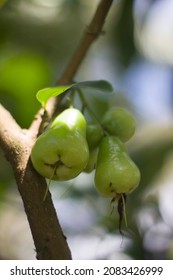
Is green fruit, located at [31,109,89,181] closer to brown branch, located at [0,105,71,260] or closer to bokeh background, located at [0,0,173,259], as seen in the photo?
brown branch, located at [0,105,71,260]

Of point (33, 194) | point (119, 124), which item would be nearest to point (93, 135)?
point (119, 124)

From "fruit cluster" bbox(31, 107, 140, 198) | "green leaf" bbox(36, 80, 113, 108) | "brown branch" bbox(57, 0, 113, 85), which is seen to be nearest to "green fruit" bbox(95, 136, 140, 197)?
"fruit cluster" bbox(31, 107, 140, 198)

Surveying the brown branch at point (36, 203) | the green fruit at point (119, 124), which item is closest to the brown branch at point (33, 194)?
the brown branch at point (36, 203)

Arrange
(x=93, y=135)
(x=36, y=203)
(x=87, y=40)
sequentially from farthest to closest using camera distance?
(x=87, y=40) < (x=93, y=135) < (x=36, y=203)

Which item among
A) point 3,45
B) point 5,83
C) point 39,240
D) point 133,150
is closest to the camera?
point 39,240

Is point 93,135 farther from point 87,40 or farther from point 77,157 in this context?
point 87,40

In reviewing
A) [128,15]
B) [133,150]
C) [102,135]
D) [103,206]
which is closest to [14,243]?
[103,206]

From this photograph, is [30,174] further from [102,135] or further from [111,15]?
[111,15]

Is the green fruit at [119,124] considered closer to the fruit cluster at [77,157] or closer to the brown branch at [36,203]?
the fruit cluster at [77,157]
